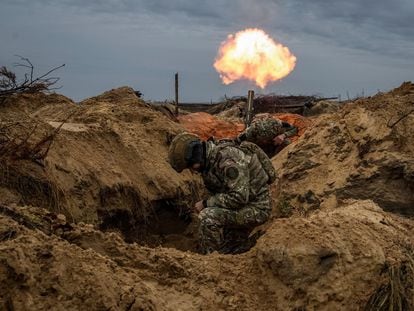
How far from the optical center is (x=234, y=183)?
6.69 m

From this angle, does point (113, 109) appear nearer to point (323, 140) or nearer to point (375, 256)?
point (323, 140)

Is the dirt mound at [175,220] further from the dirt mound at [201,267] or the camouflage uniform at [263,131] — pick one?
the camouflage uniform at [263,131]

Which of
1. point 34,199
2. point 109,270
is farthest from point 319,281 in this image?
point 34,199

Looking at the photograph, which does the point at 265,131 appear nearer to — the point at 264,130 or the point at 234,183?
the point at 264,130

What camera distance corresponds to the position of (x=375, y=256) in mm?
5020

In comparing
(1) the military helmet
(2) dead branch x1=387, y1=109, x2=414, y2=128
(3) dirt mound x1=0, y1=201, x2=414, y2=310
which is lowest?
(3) dirt mound x1=0, y1=201, x2=414, y2=310

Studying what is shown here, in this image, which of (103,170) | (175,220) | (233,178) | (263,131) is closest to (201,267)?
(233,178)

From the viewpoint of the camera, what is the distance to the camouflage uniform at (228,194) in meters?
6.70

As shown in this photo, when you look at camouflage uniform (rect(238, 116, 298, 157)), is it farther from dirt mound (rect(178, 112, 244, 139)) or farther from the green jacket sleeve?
dirt mound (rect(178, 112, 244, 139))

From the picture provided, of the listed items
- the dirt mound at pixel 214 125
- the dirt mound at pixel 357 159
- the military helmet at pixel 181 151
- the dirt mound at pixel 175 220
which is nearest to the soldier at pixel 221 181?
the military helmet at pixel 181 151

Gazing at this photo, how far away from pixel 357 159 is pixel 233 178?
3.06 metres

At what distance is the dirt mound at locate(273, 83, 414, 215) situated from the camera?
8.60m

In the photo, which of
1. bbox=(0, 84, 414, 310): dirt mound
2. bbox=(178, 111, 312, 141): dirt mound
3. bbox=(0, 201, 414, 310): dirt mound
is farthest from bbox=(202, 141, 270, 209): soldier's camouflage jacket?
bbox=(178, 111, 312, 141): dirt mound

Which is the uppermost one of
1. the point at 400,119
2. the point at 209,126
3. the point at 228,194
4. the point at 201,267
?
the point at 400,119
